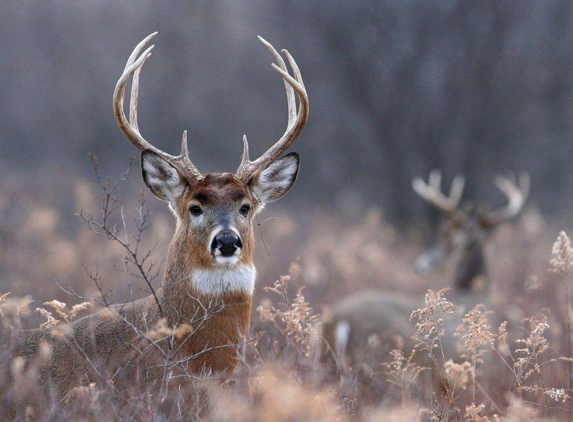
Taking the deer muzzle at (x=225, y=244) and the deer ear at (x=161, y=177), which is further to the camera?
the deer ear at (x=161, y=177)

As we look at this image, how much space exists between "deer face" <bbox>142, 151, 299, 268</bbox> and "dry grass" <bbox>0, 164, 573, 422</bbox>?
286mm

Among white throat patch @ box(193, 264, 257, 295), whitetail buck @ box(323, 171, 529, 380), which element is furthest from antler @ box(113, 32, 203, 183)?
whitetail buck @ box(323, 171, 529, 380)

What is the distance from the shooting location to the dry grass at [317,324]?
11.0ft

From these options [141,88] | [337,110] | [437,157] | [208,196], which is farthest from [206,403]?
[141,88]

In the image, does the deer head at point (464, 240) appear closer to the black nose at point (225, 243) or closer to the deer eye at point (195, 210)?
the deer eye at point (195, 210)

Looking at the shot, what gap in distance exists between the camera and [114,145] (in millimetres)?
20703

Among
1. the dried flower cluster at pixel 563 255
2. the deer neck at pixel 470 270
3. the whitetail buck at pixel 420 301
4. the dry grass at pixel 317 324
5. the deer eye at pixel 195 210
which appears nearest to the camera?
the dry grass at pixel 317 324

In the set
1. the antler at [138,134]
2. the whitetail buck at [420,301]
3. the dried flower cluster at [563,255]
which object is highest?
the whitetail buck at [420,301]

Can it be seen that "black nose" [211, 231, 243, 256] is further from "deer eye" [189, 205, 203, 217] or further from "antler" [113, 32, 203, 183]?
"antler" [113, 32, 203, 183]

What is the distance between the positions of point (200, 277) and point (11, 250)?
539 cm

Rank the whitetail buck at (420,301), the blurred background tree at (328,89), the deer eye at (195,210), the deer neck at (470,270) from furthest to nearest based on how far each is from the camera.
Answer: the blurred background tree at (328,89), the deer neck at (470,270), the whitetail buck at (420,301), the deer eye at (195,210)

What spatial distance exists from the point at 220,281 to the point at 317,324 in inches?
22.3

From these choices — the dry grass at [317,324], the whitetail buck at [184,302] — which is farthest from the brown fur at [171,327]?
the dry grass at [317,324]

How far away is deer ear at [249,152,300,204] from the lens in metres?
4.80
